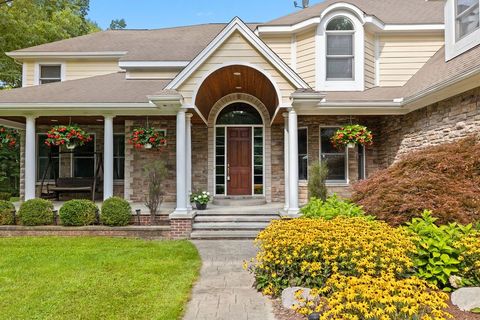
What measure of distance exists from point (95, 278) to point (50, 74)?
421 inches

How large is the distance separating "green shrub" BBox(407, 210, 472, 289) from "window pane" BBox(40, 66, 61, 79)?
13.2 m

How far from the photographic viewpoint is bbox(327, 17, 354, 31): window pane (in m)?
10.7

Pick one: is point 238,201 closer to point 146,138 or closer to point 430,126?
point 146,138

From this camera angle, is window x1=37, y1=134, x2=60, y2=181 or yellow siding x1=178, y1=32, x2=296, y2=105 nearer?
yellow siding x1=178, y1=32, x2=296, y2=105

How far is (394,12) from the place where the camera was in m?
12.1

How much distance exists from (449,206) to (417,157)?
5.81ft

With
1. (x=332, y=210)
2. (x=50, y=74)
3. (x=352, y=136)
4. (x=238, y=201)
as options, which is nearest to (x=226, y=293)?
(x=332, y=210)

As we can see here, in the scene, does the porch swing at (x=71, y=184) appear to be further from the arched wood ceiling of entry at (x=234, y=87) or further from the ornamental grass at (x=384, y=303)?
the ornamental grass at (x=384, y=303)

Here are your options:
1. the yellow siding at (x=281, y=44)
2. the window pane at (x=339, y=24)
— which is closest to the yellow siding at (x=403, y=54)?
the window pane at (x=339, y=24)

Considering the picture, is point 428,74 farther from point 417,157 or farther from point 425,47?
point 417,157

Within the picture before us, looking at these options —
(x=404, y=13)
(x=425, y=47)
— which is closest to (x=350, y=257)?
(x=425, y=47)

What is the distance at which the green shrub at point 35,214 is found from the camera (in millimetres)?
8289

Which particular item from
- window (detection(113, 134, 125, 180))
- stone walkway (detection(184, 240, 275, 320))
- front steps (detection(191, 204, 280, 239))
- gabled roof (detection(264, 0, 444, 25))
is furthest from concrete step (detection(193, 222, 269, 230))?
gabled roof (detection(264, 0, 444, 25))

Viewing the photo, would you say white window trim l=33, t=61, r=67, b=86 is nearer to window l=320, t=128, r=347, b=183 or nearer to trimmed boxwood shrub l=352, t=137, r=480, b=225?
window l=320, t=128, r=347, b=183
